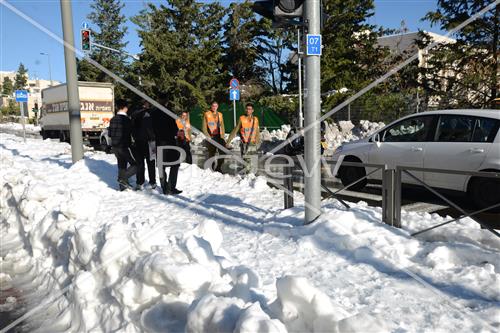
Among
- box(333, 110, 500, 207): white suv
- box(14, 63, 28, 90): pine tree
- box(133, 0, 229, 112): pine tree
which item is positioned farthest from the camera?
box(14, 63, 28, 90): pine tree

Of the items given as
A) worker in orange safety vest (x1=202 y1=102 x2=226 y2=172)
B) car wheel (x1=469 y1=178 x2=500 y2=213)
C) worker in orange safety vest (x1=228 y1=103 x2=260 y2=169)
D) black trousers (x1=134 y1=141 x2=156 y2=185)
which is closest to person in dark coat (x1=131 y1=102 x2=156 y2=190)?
black trousers (x1=134 y1=141 x2=156 y2=185)

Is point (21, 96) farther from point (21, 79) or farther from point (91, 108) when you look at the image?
point (21, 79)

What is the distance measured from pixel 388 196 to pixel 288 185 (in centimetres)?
155

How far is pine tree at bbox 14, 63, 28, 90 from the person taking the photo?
11950 cm

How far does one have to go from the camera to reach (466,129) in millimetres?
6625

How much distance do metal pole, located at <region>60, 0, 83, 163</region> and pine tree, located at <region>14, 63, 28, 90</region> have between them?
119m

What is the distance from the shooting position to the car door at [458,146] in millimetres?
6293

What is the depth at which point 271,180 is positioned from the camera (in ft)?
28.4

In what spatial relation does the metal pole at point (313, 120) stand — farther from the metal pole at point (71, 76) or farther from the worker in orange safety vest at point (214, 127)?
the metal pole at point (71, 76)

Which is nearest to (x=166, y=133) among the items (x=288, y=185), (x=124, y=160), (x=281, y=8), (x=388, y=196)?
(x=124, y=160)

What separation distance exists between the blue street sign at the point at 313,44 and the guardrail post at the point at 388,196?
5.49ft

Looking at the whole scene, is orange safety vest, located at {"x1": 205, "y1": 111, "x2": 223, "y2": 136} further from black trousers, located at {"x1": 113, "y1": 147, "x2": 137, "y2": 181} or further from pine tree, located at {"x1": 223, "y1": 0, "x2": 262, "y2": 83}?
pine tree, located at {"x1": 223, "y1": 0, "x2": 262, "y2": 83}

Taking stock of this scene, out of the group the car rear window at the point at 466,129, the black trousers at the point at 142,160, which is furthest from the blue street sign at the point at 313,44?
the black trousers at the point at 142,160

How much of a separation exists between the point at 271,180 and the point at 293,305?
19.7 ft
